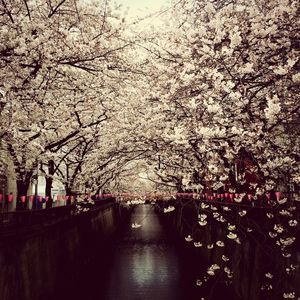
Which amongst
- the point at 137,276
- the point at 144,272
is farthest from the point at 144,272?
the point at 137,276

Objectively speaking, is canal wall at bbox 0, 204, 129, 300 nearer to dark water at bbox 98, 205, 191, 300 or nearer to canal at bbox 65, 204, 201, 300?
canal at bbox 65, 204, 201, 300

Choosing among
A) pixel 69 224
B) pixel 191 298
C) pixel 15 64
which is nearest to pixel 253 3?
pixel 15 64

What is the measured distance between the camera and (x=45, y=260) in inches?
647

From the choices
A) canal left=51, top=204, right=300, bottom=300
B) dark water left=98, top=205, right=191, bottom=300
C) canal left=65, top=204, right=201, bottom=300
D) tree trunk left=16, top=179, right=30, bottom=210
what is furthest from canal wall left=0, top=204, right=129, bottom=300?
dark water left=98, top=205, right=191, bottom=300

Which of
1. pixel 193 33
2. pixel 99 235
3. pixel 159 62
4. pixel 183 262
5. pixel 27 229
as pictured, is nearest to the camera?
pixel 193 33

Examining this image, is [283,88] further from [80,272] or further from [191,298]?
[80,272]

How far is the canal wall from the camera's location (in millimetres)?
12547

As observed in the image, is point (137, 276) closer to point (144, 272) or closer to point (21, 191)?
point (144, 272)

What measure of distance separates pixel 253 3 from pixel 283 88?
2.35 metres

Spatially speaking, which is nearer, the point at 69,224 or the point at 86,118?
the point at 86,118

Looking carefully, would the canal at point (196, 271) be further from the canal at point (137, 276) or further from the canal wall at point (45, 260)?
the canal wall at point (45, 260)

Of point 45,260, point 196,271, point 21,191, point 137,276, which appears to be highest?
point 21,191

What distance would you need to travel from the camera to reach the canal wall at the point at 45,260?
1255 centimetres

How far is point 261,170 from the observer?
1016 centimetres
